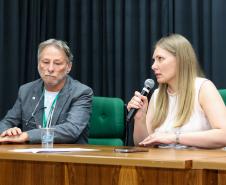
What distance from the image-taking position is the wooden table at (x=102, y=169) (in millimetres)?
1598

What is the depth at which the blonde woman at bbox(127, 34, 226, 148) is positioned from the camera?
2488 millimetres

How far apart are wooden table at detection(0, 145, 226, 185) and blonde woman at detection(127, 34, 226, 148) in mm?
634

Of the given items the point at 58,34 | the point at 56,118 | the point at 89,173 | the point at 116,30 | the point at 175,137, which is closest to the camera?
the point at 89,173

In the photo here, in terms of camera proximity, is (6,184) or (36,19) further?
(36,19)

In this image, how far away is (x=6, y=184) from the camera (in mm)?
2074

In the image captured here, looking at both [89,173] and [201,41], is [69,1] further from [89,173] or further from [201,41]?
[89,173]

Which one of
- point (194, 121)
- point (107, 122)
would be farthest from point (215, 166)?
point (107, 122)

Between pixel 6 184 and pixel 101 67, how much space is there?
8.43 ft

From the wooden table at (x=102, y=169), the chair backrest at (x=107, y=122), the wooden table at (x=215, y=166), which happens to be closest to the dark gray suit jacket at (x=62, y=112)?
the chair backrest at (x=107, y=122)

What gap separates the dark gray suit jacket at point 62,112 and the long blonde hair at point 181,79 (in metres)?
0.45

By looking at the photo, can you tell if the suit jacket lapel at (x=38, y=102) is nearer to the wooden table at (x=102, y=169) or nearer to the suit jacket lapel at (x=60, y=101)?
the suit jacket lapel at (x=60, y=101)

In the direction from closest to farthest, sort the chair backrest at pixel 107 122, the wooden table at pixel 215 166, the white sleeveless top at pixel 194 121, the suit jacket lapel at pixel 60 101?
1. the wooden table at pixel 215 166
2. the white sleeveless top at pixel 194 121
3. the suit jacket lapel at pixel 60 101
4. the chair backrest at pixel 107 122

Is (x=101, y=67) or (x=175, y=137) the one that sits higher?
(x=101, y=67)

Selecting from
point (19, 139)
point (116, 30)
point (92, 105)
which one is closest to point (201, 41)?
point (116, 30)
